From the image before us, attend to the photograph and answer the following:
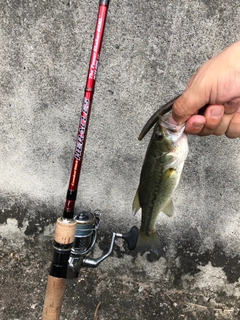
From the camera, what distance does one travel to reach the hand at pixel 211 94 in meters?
1.35

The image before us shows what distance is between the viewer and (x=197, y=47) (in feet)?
6.45


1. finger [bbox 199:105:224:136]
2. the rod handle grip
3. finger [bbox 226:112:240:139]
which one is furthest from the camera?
the rod handle grip

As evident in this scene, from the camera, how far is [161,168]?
1.62m

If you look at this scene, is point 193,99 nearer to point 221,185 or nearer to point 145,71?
point 145,71

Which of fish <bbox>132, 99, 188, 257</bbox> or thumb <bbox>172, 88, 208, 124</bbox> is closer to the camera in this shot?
thumb <bbox>172, 88, 208, 124</bbox>

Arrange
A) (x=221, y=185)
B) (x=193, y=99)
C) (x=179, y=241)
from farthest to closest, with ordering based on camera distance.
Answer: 1. (x=179, y=241)
2. (x=221, y=185)
3. (x=193, y=99)

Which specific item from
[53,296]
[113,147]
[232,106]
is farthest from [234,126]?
[53,296]

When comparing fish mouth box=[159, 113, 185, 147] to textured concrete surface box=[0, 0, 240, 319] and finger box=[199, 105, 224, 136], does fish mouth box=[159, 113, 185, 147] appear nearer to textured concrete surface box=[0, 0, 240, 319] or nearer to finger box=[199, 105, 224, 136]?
finger box=[199, 105, 224, 136]

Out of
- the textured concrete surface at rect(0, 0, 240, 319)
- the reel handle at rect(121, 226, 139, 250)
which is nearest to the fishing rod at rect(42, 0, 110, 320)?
the textured concrete surface at rect(0, 0, 240, 319)

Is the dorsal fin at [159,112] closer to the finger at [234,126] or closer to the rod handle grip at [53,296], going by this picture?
the finger at [234,126]

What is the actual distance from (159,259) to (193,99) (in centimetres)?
153

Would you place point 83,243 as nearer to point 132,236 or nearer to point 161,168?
point 132,236

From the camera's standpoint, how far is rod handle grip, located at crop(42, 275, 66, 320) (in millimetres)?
1833

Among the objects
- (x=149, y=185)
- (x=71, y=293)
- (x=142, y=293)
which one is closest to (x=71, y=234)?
(x=149, y=185)
